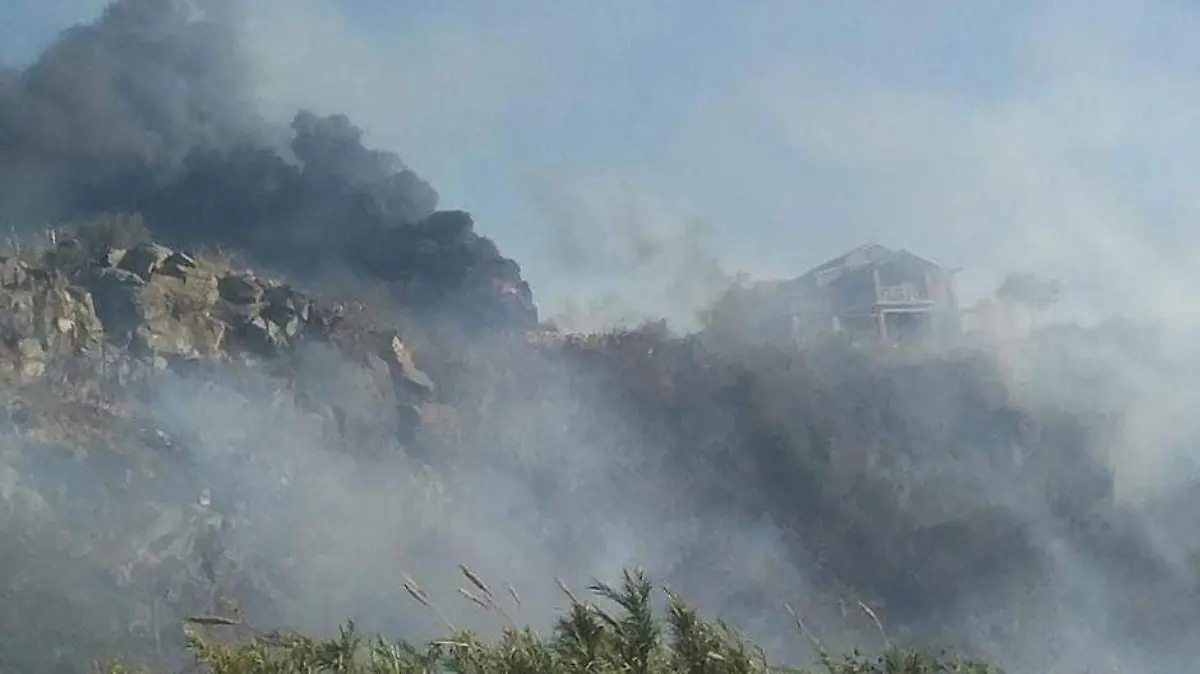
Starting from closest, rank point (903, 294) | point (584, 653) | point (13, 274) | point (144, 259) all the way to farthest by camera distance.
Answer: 1. point (584, 653)
2. point (13, 274)
3. point (144, 259)
4. point (903, 294)

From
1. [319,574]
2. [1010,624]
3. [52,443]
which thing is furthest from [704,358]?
[52,443]

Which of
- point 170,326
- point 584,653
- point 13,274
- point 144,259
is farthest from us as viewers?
point 144,259

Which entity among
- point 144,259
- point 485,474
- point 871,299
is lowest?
point 485,474

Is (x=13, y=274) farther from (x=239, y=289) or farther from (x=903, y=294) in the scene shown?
(x=903, y=294)

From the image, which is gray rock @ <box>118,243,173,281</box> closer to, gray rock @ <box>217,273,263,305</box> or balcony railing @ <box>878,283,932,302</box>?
gray rock @ <box>217,273,263,305</box>

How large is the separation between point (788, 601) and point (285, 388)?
10932mm

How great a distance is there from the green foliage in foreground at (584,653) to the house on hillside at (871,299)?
25.9 m

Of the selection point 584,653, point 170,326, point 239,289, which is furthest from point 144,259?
point 584,653

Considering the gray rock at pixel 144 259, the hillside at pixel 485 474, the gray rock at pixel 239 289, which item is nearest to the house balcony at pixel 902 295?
the hillside at pixel 485 474

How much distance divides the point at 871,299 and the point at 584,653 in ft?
94.9

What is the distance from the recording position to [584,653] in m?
6.98

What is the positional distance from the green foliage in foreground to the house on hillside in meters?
25.9

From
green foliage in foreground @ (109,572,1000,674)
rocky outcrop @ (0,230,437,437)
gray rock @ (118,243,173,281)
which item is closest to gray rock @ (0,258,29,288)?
rocky outcrop @ (0,230,437,437)

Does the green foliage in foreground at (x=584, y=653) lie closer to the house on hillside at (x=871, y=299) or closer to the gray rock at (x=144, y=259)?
the gray rock at (x=144, y=259)
